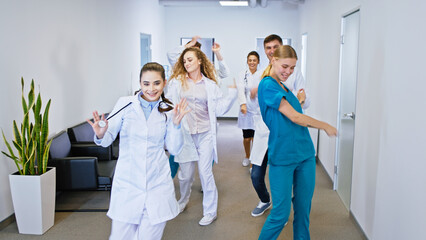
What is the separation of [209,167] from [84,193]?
5.73 ft

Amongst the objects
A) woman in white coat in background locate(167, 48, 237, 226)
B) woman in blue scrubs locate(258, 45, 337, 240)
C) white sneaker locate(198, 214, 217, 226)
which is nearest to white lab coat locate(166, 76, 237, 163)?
woman in white coat in background locate(167, 48, 237, 226)

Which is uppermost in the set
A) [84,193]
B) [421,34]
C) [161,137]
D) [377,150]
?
[421,34]

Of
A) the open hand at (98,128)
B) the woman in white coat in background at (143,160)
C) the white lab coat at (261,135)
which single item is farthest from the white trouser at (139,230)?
the white lab coat at (261,135)

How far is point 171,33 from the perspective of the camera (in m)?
10.8

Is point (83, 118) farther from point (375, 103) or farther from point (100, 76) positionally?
point (375, 103)

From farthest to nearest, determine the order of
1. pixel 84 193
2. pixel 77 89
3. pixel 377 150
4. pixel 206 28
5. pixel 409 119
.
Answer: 1. pixel 206 28
2. pixel 77 89
3. pixel 84 193
4. pixel 377 150
5. pixel 409 119

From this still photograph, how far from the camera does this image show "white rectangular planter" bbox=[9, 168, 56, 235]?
3422 mm

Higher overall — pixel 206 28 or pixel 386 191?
pixel 206 28

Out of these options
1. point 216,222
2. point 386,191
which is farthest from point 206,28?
point 386,191

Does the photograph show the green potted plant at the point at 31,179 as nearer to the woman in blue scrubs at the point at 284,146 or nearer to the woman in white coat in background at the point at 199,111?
the woman in white coat in background at the point at 199,111

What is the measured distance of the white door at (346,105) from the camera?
3.94 meters

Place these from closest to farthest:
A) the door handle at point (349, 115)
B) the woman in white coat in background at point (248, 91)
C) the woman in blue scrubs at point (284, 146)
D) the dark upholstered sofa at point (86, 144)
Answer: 1. the woman in blue scrubs at point (284, 146)
2. the door handle at point (349, 115)
3. the woman in white coat in background at point (248, 91)
4. the dark upholstered sofa at point (86, 144)

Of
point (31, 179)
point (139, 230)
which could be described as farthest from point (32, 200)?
point (139, 230)

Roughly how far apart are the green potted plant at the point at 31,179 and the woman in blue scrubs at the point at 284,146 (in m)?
1.90
